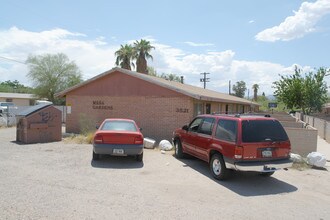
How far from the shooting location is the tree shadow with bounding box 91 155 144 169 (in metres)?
8.75

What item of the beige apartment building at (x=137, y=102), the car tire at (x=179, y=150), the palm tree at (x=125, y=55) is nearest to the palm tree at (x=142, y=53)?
the palm tree at (x=125, y=55)

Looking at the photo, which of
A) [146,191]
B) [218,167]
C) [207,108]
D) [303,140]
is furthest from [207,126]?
[207,108]

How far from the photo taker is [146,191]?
6359mm

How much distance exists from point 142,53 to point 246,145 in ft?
108

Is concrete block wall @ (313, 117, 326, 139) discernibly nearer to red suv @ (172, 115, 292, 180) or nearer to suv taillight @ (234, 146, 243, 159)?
red suv @ (172, 115, 292, 180)

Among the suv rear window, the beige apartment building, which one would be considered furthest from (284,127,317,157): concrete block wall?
the suv rear window

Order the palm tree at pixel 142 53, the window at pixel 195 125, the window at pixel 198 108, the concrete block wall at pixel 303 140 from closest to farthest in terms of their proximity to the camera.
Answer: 1. the window at pixel 195 125
2. the concrete block wall at pixel 303 140
3. the window at pixel 198 108
4. the palm tree at pixel 142 53

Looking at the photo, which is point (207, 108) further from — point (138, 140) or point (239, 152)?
point (239, 152)

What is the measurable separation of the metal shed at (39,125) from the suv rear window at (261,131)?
392 inches

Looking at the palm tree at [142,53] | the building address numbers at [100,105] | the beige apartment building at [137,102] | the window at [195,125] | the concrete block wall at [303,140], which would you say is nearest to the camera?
the window at [195,125]

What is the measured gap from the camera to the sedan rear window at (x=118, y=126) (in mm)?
9505

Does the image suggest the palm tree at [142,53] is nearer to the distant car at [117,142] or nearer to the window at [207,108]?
the window at [207,108]

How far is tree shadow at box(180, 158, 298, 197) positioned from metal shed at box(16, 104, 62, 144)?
8.21m

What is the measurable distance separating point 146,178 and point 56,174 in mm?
2395
